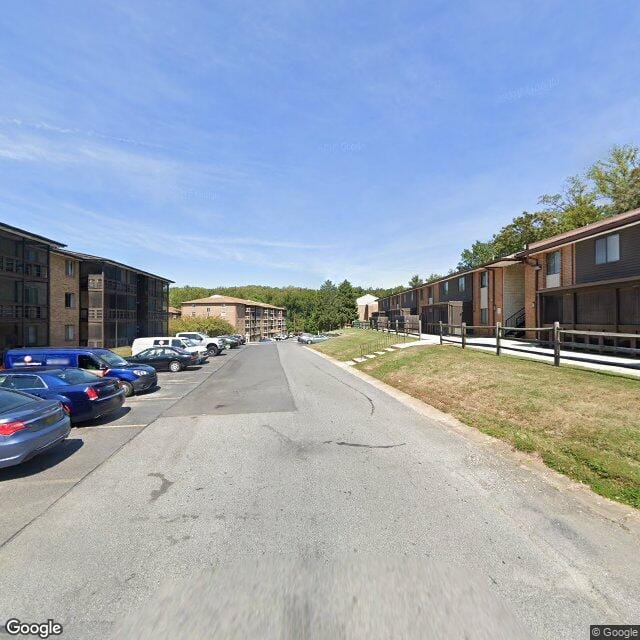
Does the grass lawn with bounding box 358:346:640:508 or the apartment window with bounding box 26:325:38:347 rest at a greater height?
the apartment window with bounding box 26:325:38:347

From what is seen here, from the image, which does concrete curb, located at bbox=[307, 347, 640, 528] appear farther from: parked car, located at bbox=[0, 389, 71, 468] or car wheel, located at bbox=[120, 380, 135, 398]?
car wheel, located at bbox=[120, 380, 135, 398]

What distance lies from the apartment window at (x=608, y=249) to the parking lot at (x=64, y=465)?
20.1 m

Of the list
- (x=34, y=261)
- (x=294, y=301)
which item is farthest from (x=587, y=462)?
(x=294, y=301)

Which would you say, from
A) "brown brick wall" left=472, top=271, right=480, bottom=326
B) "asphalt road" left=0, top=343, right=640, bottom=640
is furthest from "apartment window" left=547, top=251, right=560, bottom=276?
"asphalt road" left=0, top=343, right=640, bottom=640

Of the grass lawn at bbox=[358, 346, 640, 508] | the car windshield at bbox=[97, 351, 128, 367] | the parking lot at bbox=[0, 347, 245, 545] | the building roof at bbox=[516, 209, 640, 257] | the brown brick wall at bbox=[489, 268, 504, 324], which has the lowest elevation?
the parking lot at bbox=[0, 347, 245, 545]

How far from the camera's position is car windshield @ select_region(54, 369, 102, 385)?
30.9 ft

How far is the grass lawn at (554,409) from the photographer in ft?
19.4

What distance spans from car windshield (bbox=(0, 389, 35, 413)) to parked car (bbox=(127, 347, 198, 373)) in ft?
48.1

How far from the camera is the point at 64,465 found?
21.4 feet

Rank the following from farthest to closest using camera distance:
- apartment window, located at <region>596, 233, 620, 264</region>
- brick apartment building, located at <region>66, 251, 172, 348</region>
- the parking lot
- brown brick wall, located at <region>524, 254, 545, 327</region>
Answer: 1. brick apartment building, located at <region>66, 251, 172, 348</region>
2. brown brick wall, located at <region>524, 254, 545, 327</region>
3. apartment window, located at <region>596, 233, 620, 264</region>
4. the parking lot

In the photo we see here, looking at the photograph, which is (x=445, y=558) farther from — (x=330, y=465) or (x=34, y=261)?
(x=34, y=261)

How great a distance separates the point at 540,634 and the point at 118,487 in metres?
5.35

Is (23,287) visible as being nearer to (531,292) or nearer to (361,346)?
(361,346)

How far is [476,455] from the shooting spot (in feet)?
22.2
